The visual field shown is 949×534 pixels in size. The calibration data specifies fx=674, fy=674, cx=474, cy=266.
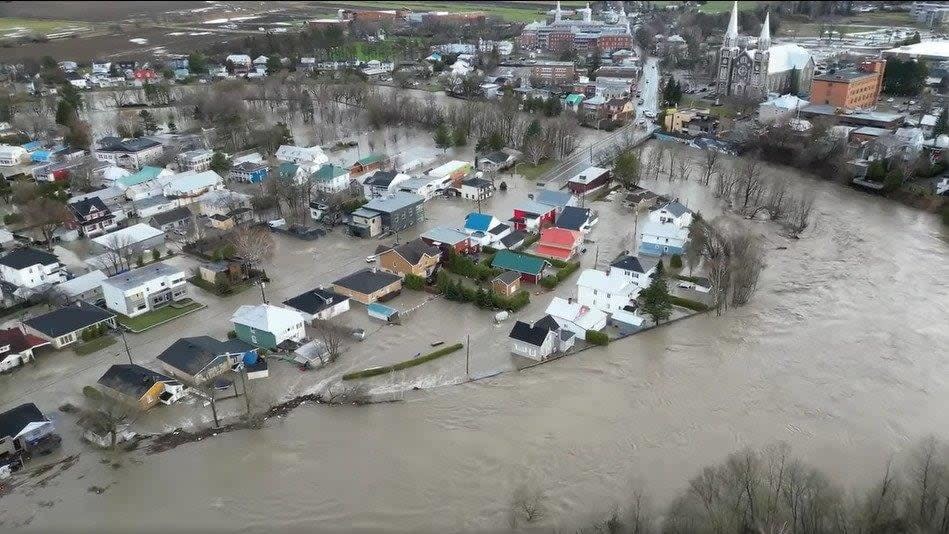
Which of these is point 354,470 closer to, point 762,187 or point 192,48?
point 762,187

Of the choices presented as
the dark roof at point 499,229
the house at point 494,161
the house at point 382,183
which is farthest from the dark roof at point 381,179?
the dark roof at point 499,229

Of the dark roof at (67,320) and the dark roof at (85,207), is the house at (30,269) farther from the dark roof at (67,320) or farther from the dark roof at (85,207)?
the dark roof at (85,207)

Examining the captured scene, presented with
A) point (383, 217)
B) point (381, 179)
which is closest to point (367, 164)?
point (381, 179)

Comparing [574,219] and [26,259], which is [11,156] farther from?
[574,219]

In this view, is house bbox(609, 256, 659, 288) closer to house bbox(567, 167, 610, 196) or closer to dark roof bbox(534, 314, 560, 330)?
dark roof bbox(534, 314, 560, 330)

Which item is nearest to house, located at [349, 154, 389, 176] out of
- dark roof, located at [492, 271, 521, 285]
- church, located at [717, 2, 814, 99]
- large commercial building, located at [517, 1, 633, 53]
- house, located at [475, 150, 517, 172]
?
house, located at [475, 150, 517, 172]

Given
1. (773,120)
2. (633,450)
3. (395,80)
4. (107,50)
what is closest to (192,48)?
(107,50)
